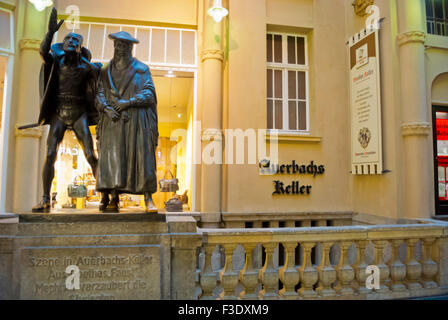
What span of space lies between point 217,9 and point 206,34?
2.36ft

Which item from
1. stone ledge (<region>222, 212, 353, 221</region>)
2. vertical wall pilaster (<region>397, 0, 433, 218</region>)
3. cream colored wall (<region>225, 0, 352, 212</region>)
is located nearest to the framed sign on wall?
cream colored wall (<region>225, 0, 352, 212</region>)

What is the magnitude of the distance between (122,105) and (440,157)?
7.82 metres

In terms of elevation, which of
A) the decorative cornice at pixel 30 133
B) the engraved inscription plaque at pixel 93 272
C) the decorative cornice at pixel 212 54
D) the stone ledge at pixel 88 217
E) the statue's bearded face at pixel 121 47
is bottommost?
the engraved inscription plaque at pixel 93 272

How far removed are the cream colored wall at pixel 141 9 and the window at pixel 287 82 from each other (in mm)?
2387

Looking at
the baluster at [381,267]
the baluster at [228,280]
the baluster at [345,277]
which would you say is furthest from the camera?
the baluster at [381,267]

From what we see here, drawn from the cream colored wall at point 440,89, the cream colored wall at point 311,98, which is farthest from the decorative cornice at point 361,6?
the cream colored wall at point 440,89

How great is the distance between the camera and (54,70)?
141 inches

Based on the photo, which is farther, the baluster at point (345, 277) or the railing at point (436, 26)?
the railing at point (436, 26)

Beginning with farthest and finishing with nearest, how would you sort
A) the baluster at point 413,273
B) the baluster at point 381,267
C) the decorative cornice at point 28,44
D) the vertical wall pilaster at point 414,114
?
the decorative cornice at point 28,44
the vertical wall pilaster at point 414,114
the baluster at point 413,273
the baluster at point 381,267

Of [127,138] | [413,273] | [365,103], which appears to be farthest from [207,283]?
[365,103]

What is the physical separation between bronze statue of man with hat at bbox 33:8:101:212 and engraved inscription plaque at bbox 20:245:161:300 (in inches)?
27.0

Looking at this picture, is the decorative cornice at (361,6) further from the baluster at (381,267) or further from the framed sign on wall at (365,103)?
the baluster at (381,267)

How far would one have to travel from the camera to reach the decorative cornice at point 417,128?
658cm
